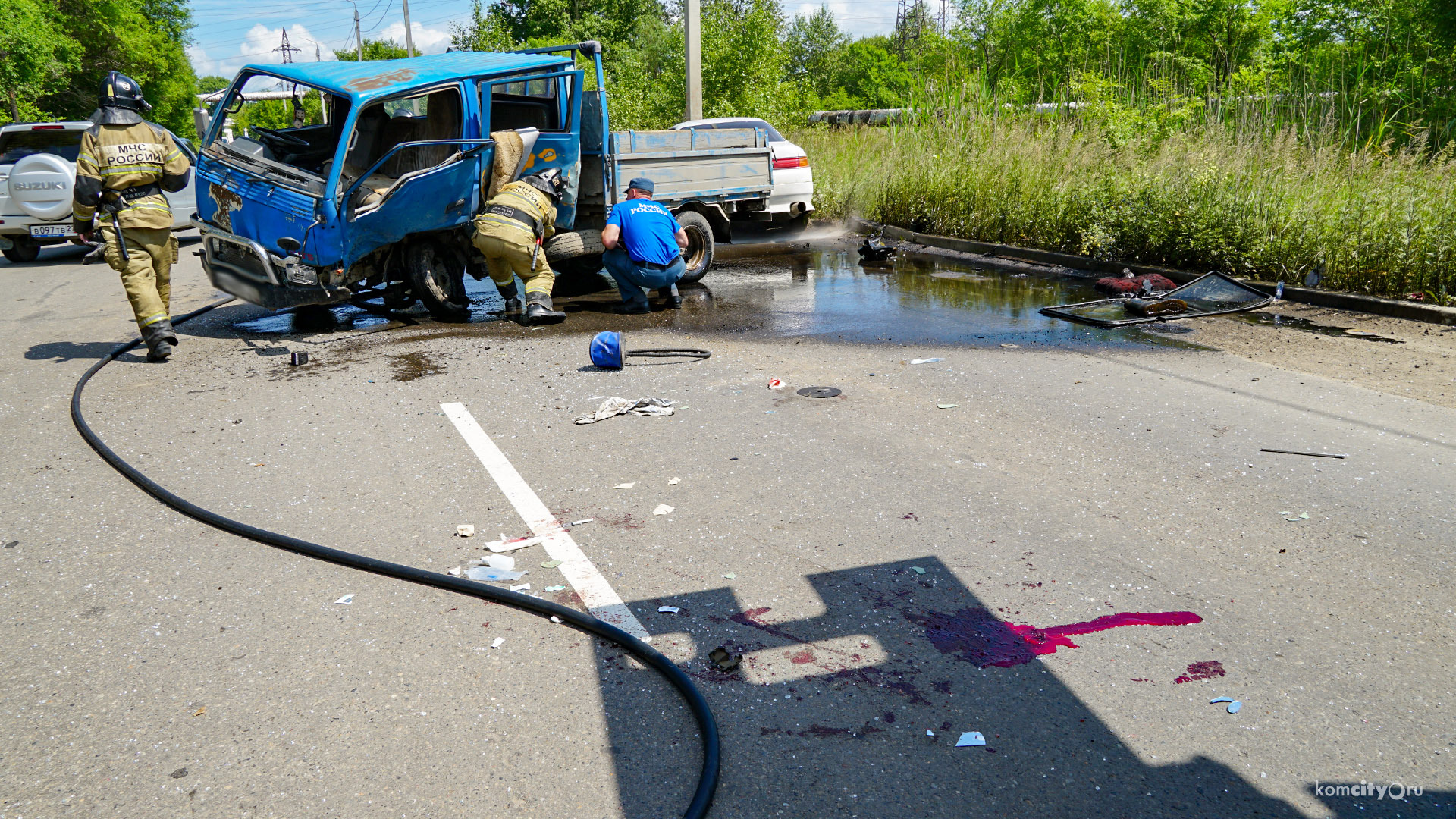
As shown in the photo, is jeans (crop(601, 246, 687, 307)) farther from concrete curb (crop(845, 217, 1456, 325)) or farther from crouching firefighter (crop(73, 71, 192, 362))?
concrete curb (crop(845, 217, 1456, 325))

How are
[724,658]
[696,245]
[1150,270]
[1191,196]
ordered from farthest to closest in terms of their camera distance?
[696,245]
[1150,270]
[1191,196]
[724,658]

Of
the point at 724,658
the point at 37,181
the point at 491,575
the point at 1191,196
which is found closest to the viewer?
the point at 724,658

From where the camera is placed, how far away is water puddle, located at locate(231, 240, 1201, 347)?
8.41 meters

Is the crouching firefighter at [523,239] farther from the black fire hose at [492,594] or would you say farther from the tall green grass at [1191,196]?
the tall green grass at [1191,196]

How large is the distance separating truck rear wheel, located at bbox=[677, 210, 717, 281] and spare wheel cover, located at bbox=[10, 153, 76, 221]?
881 cm

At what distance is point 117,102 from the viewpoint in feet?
24.3

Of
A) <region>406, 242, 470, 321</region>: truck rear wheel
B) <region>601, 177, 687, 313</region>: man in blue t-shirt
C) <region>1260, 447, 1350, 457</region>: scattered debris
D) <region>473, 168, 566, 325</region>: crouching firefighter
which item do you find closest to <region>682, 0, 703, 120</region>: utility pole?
<region>601, 177, 687, 313</region>: man in blue t-shirt

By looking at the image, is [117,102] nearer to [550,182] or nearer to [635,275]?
[550,182]

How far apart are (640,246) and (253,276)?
3.35 metres

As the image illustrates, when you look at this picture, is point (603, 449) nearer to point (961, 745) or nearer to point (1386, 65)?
point (961, 745)

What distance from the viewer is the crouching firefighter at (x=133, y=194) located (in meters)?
7.36

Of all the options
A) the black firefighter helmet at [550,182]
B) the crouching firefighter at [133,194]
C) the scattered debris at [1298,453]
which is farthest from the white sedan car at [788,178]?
the scattered debris at [1298,453]

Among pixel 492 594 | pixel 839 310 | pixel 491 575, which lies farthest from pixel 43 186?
pixel 492 594

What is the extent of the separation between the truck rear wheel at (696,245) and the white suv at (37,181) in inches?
278
